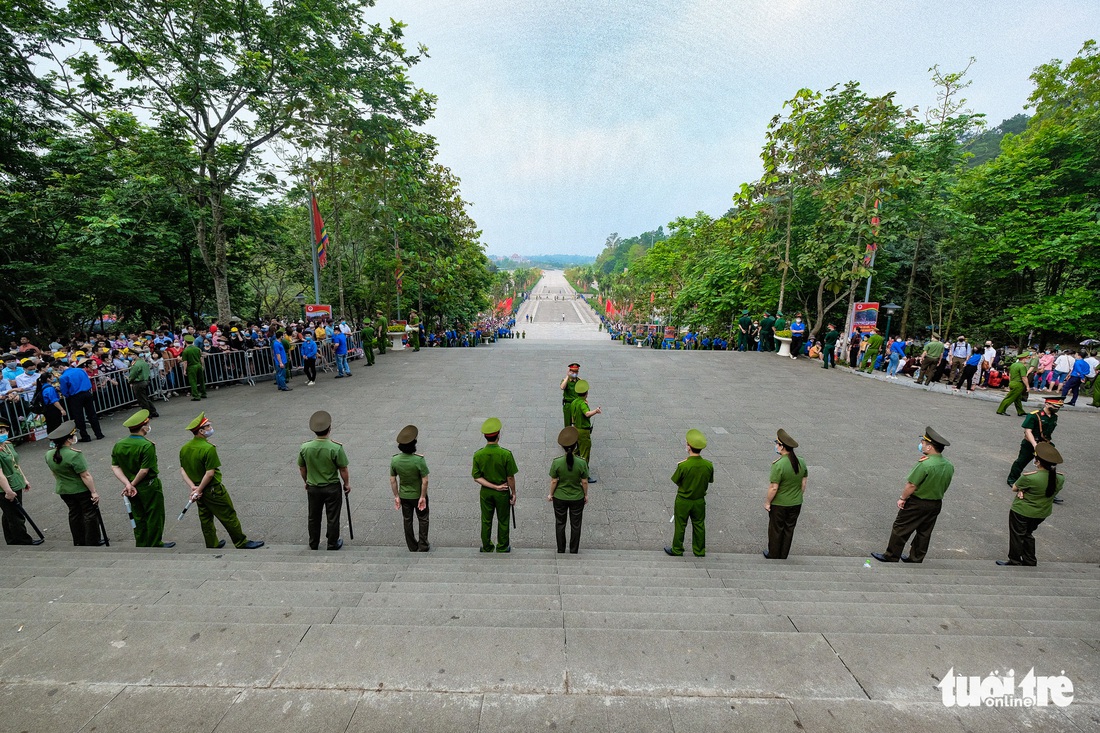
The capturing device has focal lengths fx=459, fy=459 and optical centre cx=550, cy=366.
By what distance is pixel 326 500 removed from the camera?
4816mm

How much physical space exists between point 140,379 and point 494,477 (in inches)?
362

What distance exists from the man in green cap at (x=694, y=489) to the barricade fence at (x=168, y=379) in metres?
10.2

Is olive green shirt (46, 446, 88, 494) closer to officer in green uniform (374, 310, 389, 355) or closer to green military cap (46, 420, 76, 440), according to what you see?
green military cap (46, 420, 76, 440)

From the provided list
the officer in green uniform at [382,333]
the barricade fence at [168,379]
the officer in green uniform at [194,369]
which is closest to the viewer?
the barricade fence at [168,379]

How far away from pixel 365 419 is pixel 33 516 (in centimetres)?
474

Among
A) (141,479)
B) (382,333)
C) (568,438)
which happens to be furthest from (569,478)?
(382,333)

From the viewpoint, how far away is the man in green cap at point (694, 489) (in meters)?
4.46

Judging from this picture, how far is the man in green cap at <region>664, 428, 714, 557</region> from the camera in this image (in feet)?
14.6

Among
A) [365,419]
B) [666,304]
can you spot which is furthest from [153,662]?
[666,304]

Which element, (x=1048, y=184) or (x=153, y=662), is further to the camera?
(x=1048, y=184)

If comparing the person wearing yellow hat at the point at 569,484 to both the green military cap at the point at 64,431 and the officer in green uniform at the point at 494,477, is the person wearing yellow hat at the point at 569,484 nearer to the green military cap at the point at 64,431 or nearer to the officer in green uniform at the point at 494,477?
the officer in green uniform at the point at 494,477

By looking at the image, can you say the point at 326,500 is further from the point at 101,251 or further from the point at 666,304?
the point at 666,304

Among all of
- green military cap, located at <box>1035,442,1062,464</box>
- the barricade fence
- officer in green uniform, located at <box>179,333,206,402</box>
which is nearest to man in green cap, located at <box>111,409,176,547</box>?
the barricade fence

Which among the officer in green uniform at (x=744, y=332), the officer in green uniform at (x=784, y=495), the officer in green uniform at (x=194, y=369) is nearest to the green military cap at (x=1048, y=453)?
the officer in green uniform at (x=784, y=495)
